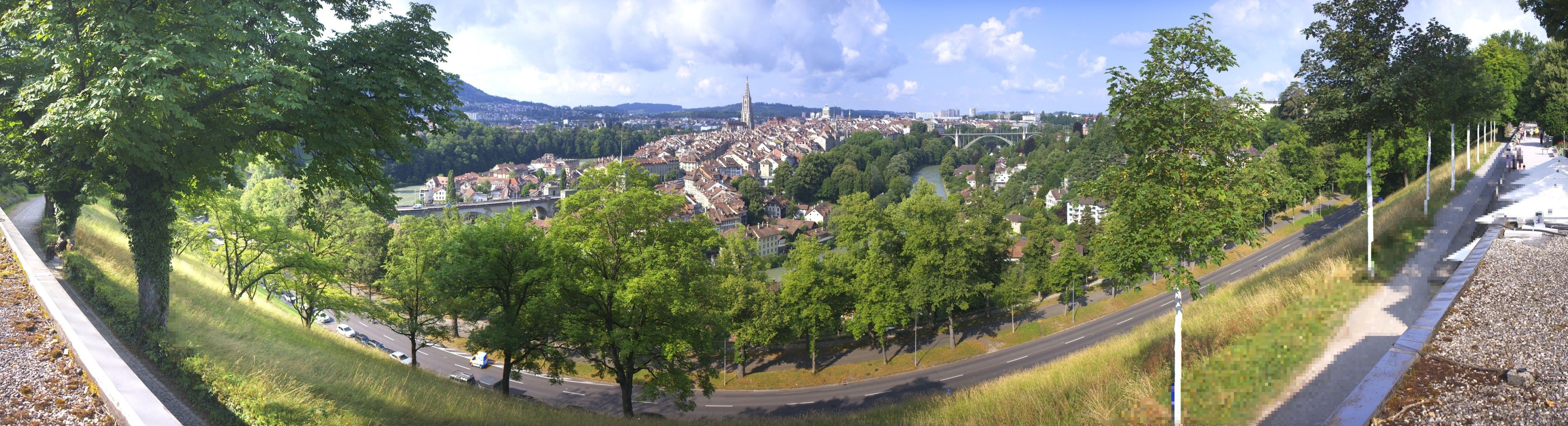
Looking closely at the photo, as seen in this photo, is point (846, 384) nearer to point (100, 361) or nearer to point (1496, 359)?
point (1496, 359)

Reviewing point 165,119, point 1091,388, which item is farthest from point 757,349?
point 165,119

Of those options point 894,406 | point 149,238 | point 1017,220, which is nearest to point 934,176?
point 1017,220

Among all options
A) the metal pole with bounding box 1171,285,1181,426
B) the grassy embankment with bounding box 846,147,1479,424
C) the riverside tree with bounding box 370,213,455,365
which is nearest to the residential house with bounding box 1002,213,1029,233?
the grassy embankment with bounding box 846,147,1479,424

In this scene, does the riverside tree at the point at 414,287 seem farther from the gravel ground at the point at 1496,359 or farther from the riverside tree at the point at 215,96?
the gravel ground at the point at 1496,359

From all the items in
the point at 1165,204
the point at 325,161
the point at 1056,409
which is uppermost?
the point at 325,161

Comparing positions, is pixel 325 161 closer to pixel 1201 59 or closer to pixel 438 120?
pixel 438 120

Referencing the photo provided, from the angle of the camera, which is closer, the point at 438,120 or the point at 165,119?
the point at 165,119

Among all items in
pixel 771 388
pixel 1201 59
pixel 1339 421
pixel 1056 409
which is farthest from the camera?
pixel 771 388
